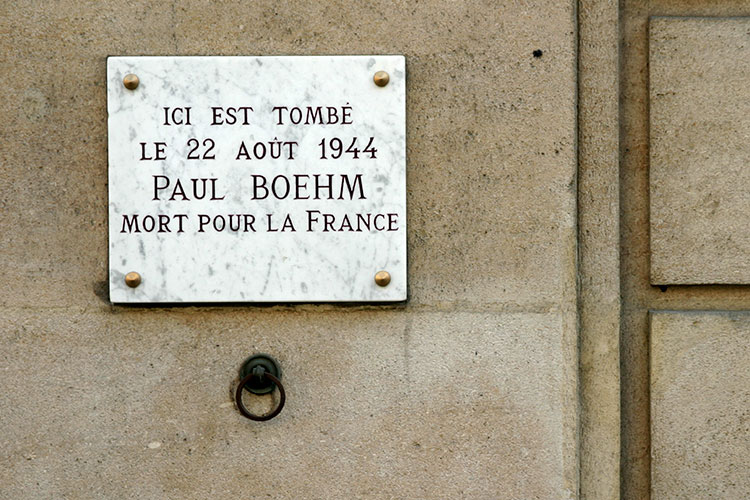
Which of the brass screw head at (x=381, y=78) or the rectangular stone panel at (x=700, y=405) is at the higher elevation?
the brass screw head at (x=381, y=78)

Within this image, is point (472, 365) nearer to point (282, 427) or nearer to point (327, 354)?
point (327, 354)

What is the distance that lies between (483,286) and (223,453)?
84cm

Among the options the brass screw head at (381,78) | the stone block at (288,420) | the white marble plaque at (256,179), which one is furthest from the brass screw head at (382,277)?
the brass screw head at (381,78)

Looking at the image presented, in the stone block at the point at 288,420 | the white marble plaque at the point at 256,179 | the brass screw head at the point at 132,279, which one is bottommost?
the stone block at the point at 288,420

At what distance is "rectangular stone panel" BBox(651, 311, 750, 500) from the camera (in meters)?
2.28

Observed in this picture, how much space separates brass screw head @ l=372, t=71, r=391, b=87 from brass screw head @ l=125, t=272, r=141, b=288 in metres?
0.83

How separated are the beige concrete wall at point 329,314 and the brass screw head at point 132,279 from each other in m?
0.08

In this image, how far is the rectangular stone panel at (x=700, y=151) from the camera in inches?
90.8

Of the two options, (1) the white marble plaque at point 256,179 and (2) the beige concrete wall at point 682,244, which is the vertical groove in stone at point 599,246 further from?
(1) the white marble plaque at point 256,179

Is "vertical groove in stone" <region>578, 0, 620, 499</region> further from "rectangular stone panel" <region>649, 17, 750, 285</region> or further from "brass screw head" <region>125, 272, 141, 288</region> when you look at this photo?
"brass screw head" <region>125, 272, 141, 288</region>

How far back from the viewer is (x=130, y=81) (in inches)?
87.0

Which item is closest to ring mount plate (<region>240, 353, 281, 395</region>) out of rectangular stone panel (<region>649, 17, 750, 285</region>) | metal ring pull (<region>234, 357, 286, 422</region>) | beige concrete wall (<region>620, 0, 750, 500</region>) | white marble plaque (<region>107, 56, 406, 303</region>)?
metal ring pull (<region>234, 357, 286, 422</region>)

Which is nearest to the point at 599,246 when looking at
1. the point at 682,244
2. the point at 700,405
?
the point at 682,244

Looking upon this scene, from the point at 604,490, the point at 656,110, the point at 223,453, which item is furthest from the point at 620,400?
the point at 223,453
